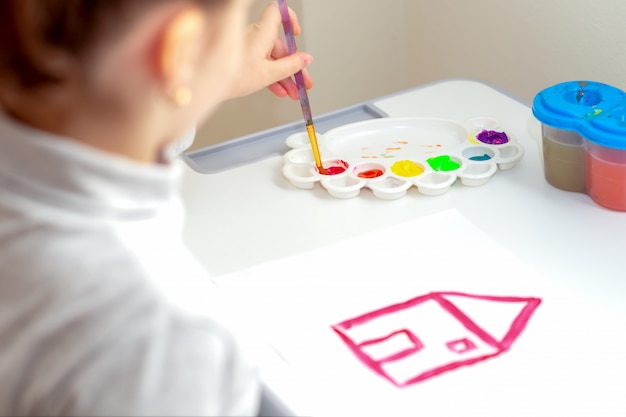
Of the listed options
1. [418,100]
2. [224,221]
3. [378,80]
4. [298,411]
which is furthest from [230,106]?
[298,411]

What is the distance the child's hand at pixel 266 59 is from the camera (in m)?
0.91

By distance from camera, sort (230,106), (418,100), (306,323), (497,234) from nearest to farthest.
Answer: (306,323) → (497,234) → (418,100) → (230,106)

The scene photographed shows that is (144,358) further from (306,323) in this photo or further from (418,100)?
(418,100)

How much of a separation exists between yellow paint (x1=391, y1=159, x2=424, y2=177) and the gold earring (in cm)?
48

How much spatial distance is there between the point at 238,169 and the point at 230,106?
580 millimetres

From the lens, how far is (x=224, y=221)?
0.86 metres

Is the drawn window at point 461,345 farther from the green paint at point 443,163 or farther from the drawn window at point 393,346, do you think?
the green paint at point 443,163

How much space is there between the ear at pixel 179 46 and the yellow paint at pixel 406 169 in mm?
489

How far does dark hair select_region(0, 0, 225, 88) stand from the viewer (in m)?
0.38

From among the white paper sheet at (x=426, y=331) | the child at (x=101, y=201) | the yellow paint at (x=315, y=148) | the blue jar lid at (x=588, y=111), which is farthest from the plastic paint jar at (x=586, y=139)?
the child at (x=101, y=201)

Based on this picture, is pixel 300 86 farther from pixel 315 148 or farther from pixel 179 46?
pixel 179 46

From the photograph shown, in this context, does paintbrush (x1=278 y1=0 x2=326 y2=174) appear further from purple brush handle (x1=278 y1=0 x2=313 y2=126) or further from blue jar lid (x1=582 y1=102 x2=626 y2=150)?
blue jar lid (x1=582 y1=102 x2=626 y2=150)

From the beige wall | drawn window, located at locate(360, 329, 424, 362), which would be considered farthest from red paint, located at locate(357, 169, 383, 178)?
the beige wall

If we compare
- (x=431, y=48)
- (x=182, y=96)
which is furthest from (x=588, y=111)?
(x=431, y=48)
